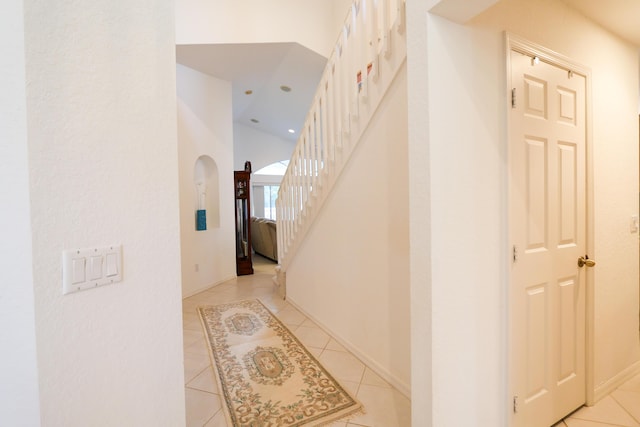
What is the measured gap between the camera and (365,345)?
229 cm

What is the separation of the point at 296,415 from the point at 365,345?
78 centimetres

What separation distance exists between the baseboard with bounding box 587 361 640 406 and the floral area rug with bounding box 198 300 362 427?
154cm

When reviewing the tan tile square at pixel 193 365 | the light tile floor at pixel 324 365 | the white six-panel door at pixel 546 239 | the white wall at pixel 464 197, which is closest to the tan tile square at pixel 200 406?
the light tile floor at pixel 324 365

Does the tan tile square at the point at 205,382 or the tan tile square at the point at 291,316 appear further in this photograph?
the tan tile square at the point at 291,316

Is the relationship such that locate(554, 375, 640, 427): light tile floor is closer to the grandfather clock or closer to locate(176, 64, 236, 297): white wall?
locate(176, 64, 236, 297): white wall

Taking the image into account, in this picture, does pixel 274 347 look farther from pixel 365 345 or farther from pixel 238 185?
pixel 238 185

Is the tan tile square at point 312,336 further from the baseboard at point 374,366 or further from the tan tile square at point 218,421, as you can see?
the tan tile square at point 218,421

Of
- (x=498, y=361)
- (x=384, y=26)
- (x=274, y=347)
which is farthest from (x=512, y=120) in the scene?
(x=274, y=347)

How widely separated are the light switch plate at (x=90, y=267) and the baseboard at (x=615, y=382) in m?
2.69

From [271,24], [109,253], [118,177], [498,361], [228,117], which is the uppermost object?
[271,24]

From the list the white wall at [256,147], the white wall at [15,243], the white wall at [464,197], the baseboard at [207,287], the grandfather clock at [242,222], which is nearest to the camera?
the white wall at [15,243]

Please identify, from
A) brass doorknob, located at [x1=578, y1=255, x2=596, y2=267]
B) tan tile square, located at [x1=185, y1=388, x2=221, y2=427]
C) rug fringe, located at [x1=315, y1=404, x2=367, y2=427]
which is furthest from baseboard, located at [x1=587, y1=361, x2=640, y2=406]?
tan tile square, located at [x1=185, y1=388, x2=221, y2=427]

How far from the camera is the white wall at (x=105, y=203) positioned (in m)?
0.75

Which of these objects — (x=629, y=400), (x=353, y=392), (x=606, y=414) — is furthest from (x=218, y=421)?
(x=629, y=400)
